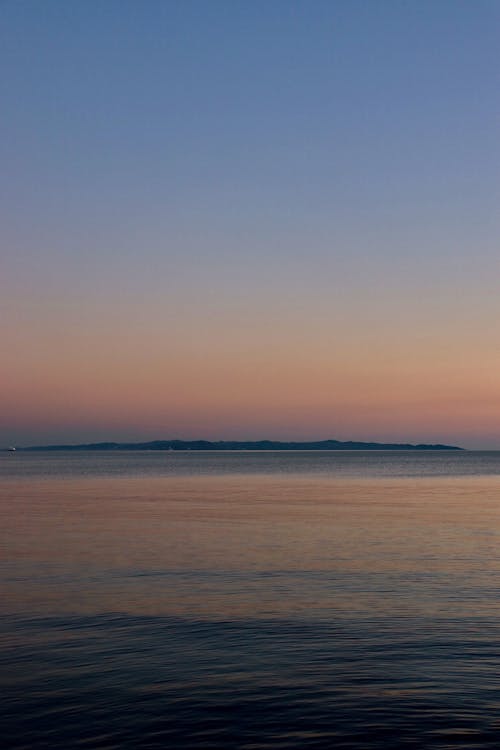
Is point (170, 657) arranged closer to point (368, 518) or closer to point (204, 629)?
point (204, 629)

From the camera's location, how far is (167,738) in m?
14.3

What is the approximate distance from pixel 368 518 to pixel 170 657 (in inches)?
1476

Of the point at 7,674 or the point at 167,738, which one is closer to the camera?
the point at 167,738

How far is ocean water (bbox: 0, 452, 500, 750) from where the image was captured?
1485 cm

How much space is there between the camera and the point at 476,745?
13828 millimetres

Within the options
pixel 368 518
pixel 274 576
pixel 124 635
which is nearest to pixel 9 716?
pixel 124 635

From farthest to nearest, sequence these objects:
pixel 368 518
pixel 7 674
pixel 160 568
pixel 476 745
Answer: pixel 368 518
pixel 160 568
pixel 7 674
pixel 476 745

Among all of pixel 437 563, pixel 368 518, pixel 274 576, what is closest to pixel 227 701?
pixel 274 576

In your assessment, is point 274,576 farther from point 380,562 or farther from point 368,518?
point 368,518

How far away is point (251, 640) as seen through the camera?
21000mm

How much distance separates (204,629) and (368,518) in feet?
113

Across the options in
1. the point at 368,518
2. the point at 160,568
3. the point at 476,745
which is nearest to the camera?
the point at 476,745

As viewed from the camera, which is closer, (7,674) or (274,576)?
(7,674)

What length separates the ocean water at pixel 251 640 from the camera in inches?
585
